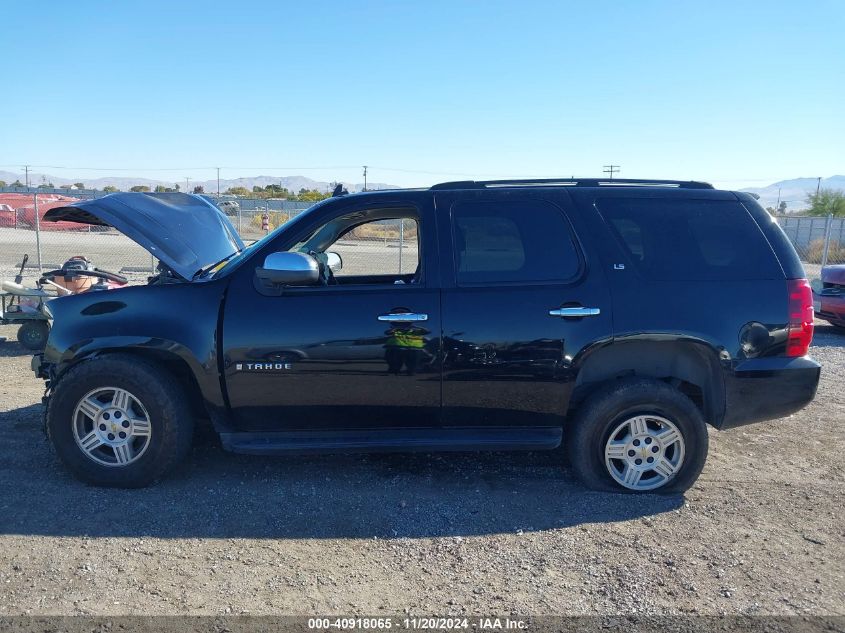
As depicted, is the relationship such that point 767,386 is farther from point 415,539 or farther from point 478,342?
point 415,539

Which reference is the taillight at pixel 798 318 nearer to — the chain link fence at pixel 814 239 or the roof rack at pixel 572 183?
the roof rack at pixel 572 183

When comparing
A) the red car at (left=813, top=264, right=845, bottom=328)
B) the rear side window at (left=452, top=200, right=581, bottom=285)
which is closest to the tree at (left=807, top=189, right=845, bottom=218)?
the red car at (left=813, top=264, right=845, bottom=328)

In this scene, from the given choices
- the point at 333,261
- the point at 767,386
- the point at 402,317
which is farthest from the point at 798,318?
the point at 333,261

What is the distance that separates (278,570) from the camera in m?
3.51

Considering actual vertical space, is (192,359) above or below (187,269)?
below

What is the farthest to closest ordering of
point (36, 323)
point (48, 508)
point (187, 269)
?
point (36, 323) → point (187, 269) → point (48, 508)

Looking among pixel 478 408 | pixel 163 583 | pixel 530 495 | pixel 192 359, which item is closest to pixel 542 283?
pixel 478 408

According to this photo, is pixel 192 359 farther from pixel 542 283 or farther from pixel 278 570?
pixel 542 283

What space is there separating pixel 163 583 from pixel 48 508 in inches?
48.8

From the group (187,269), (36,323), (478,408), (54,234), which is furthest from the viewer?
(54,234)

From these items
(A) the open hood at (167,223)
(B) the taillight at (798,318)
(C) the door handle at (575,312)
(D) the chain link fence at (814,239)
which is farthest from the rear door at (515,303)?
(D) the chain link fence at (814,239)

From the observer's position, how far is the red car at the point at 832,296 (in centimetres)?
1007

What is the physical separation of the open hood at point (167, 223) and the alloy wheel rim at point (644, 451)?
3.08 m

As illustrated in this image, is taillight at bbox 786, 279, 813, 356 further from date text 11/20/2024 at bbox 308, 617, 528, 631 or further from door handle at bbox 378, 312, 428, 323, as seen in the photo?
date text 11/20/2024 at bbox 308, 617, 528, 631
